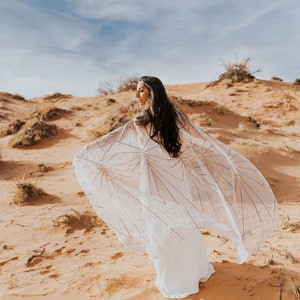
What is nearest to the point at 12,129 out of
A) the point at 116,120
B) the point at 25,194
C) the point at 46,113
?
the point at 46,113

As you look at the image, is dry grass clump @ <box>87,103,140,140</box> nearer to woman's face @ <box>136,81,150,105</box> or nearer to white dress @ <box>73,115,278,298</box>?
white dress @ <box>73,115,278,298</box>

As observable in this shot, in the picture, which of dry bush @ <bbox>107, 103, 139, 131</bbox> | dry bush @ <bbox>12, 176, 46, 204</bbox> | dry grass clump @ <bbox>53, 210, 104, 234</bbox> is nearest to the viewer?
dry grass clump @ <bbox>53, 210, 104, 234</bbox>

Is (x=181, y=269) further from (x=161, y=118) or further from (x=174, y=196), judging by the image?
(x=161, y=118)

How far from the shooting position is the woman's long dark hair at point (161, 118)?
2.72 m

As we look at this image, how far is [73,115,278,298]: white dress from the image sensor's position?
2.52 meters

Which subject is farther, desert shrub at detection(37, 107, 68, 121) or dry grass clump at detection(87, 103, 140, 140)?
desert shrub at detection(37, 107, 68, 121)

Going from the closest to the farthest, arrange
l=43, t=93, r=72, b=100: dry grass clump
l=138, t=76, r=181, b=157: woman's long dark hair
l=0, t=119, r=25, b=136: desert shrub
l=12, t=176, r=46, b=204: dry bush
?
l=138, t=76, r=181, b=157: woman's long dark hair
l=12, t=176, r=46, b=204: dry bush
l=0, t=119, r=25, b=136: desert shrub
l=43, t=93, r=72, b=100: dry grass clump

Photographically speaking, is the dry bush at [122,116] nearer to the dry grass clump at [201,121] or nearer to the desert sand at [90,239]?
the desert sand at [90,239]

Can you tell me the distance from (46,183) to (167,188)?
18.0ft

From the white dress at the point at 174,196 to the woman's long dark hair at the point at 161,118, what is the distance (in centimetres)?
7

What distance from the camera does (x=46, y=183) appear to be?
7.56 m

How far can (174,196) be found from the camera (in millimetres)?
2740

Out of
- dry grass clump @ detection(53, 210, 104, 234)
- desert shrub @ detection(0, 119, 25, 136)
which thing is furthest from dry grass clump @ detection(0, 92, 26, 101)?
Answer: dry grass clump @ detection(53, 210, 104, 234)

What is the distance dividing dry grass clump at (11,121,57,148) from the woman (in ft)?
27.8
